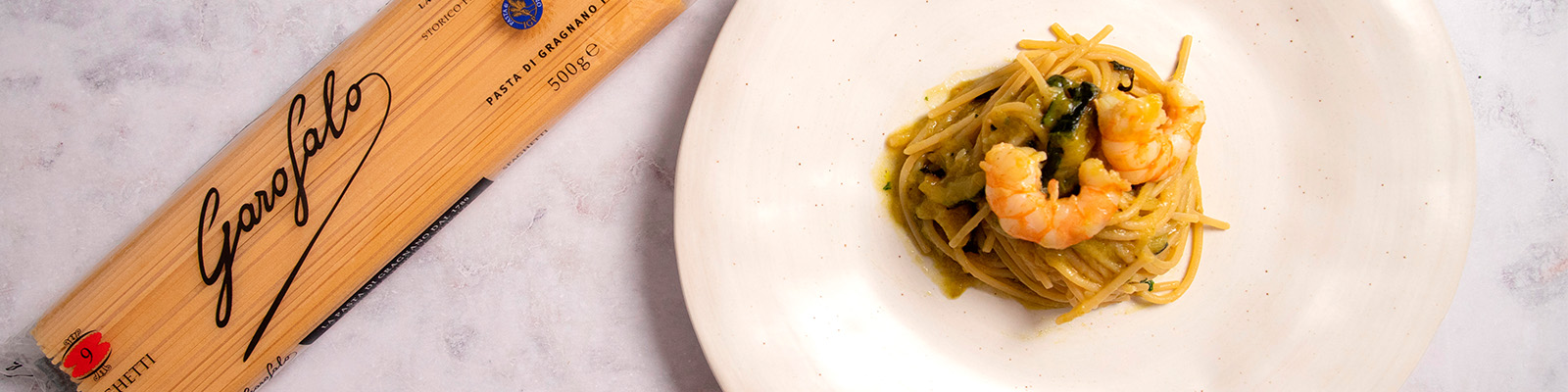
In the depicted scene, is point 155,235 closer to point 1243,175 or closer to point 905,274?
point 905,274

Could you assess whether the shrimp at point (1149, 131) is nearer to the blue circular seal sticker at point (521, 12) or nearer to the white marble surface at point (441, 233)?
the white marble surface at point (441, 233)

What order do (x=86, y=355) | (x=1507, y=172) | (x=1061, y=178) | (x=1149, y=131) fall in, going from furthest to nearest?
(x=1507, y=172)
(x=86, y=355)
(x=1061, y=178)
(x=1149, y=131)

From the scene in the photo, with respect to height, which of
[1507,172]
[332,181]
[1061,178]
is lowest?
[1507,172]

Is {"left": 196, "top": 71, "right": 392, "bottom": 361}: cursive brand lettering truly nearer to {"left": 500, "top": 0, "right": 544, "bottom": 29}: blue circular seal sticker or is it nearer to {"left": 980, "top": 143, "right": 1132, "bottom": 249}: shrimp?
{"left": 500, "top": 0, "right": 544, "bottom": 29}: blue circular seal sticker

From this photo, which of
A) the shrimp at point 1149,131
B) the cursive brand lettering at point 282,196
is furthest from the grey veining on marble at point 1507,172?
the cursive brand lettering at point 282,196

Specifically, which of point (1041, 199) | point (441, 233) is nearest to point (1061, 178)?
point (1041, 199)

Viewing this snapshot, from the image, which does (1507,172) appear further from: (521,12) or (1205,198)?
(521,12)

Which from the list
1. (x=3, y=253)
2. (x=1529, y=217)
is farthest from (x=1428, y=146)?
(x=3, y=253)

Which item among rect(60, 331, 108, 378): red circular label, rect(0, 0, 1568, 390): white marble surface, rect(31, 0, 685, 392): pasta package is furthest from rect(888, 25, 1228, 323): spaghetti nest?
rect(60, 331, 108, 378): red circular label
